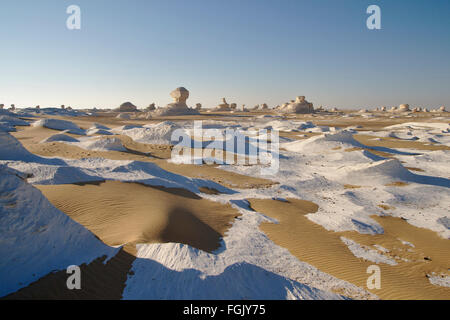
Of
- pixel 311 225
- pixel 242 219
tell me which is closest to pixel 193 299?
pixel 242 219

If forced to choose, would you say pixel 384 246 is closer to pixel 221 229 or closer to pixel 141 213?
pixel 221 229

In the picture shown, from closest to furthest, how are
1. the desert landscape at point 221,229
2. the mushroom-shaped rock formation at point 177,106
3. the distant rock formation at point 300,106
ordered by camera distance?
1. the desert landscape at point 221,229
2. the mushroom-shaped rock formation at point 177,106
3. the distant rock formation at point 300,106

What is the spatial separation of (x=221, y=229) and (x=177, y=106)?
139 feet

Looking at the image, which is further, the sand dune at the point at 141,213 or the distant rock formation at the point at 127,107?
the distant rock formation at the point at 127,107

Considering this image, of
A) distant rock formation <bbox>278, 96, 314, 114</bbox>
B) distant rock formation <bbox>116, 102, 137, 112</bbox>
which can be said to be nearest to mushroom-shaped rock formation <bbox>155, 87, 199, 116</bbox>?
distant rock formation <bbox>116, 102, 137, 112</bbox>

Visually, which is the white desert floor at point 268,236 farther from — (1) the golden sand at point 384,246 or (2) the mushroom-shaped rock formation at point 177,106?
(2) the mushroom-shaped rock formation at point 177,106

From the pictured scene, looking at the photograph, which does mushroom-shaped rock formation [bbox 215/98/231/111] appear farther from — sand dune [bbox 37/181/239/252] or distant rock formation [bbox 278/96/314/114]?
sand dune [bbox 37/181/239/252]

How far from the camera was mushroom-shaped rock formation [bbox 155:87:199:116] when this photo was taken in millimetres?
44469

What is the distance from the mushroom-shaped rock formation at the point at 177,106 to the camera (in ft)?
146

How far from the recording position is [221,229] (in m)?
6.02

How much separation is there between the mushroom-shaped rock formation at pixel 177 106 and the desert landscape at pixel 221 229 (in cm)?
3186

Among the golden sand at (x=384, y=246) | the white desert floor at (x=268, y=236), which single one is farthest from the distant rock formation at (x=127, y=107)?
the golden sand at (x=384, y=246)

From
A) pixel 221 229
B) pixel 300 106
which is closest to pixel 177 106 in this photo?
pixel 300 106
